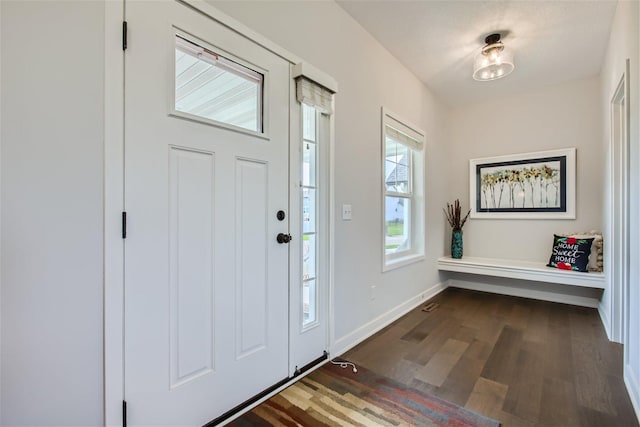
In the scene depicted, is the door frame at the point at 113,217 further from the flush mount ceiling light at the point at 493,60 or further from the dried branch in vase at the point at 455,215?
the dried branch in vase at the point at 455,215

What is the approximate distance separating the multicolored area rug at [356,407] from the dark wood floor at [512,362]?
0.38 feet

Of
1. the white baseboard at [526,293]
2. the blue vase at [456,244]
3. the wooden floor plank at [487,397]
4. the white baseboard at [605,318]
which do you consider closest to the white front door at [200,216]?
the wooden floor plank at [487,397]

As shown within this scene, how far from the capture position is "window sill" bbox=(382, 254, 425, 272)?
2927mm

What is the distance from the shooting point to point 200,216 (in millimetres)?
1464

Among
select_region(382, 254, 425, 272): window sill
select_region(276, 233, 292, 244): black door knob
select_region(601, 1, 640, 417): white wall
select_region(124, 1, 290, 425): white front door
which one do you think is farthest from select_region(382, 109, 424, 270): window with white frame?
select_region(601, 1, 640, 417): white wall

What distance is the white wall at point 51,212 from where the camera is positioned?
0.98 m

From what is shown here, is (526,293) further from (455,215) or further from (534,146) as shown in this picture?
(534,146)

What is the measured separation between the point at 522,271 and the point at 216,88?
148 inches

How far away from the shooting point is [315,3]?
2.12m

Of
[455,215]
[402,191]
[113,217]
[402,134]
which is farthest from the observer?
[455,215]

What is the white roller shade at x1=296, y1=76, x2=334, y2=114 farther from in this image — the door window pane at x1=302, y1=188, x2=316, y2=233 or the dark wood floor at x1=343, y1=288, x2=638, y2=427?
the dark wood floor at x1=343, y1=288, x2=638, y2=427

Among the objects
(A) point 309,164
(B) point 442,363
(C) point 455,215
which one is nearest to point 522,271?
(C) point 455,215

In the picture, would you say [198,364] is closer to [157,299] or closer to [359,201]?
[157,299]

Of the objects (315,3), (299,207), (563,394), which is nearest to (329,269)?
(299,207)
